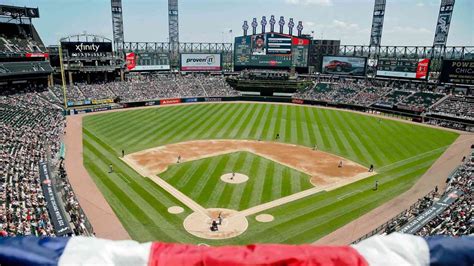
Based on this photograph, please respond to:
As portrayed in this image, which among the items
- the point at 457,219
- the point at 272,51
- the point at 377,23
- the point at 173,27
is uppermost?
the point at 377,23

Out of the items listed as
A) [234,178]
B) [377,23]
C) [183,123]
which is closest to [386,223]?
[234,178]

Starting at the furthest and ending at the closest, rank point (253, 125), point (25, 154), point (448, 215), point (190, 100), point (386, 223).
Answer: point (190, 100)
point (253, 125)
point (25, 154)
point (386, 223)
point (448, 215)

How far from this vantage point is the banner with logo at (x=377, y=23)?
84625 mm

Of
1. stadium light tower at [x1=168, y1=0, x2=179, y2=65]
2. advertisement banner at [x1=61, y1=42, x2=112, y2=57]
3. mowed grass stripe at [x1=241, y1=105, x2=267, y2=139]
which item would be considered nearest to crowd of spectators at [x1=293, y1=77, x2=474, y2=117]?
mowed grass stripe at [x1=241, y1=105, x2=267, y2=139]

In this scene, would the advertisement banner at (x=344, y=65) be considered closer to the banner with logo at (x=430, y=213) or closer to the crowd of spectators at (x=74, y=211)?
the banner with logo at (x=430, y=213)

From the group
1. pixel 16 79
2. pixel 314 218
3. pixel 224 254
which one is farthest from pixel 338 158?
pixel 16 79

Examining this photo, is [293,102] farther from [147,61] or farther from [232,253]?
[232,253]

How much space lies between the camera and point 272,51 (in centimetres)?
8938

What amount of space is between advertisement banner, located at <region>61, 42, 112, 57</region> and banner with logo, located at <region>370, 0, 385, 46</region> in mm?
66837

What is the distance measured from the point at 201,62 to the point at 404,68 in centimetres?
5268

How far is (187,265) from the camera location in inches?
173

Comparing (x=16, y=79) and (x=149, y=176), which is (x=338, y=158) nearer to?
(x=149, y=176)

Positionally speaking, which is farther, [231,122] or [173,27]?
[173,27]

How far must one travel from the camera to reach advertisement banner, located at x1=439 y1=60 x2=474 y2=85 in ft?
215
